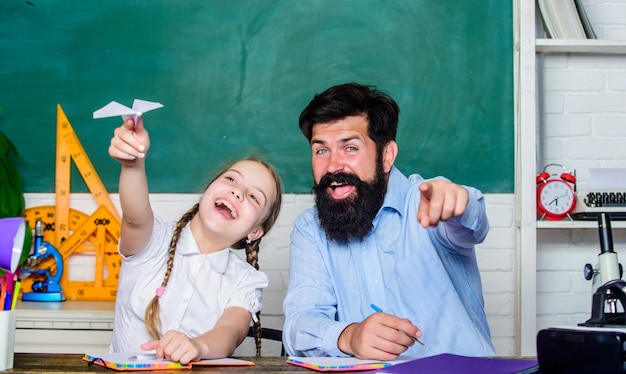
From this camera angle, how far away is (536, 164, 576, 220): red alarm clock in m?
2.71

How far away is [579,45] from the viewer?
9.05 ft

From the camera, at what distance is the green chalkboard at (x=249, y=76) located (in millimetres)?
2912

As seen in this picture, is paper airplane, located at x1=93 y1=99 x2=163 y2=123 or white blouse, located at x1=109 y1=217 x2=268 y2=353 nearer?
paper airplane, located at x1=93 y1=99 x2=163 y2=123

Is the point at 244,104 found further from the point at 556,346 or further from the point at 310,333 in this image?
the point at 556,346

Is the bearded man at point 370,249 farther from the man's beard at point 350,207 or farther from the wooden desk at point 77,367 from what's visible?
the wooden desk at point 77,367

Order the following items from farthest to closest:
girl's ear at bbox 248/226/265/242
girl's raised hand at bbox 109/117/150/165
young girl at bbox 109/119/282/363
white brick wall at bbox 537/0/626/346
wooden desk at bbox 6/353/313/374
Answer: white brick wall at bbox 537/0/626/346 < girl's ear at bbox 248/226/265/242 < young girl at bbox 109/119/282/363 < girl's raised hand at bbox 109/117/150/165 < wooden desk at bbox 6/353/313/374

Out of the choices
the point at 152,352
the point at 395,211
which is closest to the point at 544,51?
the point at 395,211

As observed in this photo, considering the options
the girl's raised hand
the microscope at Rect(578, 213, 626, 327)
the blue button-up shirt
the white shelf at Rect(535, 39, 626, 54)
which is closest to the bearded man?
the blue button-up shirt

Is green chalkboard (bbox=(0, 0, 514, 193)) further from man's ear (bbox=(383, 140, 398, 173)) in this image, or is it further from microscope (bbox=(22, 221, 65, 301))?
man's ear (bbox=(383, 140, 398, 173))

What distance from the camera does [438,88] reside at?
2.93 m

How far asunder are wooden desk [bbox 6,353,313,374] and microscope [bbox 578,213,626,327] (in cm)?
52

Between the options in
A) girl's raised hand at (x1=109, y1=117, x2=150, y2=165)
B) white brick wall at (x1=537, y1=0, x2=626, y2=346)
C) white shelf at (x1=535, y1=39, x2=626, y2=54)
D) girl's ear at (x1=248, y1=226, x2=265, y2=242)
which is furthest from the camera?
white brick wall at (x1=537, y1=0, x2=626, y2=346)

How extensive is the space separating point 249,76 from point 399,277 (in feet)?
4.24

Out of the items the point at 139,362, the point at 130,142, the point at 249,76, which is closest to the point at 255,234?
the point at 130,142
